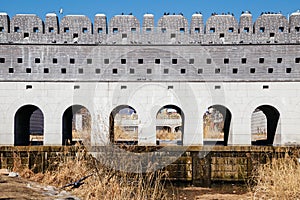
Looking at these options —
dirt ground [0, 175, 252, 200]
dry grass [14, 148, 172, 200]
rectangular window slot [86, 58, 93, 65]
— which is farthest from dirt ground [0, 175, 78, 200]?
rectangular window slot [86, 58, 93, 65]

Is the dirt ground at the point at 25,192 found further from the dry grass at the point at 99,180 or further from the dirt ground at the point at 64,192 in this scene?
the dry grass at the point at 99,180

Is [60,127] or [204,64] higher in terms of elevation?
[204,64]

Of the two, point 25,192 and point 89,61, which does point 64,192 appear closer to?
point 25,192

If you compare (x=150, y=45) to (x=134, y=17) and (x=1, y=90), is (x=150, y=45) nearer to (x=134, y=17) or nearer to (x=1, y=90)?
(x=134, y=17)

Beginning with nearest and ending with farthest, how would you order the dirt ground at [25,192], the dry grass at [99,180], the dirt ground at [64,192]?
the dirt ground at [25,192], the dirt ground at [64,192], the dry grass at [99,180]

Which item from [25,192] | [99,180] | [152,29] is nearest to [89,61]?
[152,29]

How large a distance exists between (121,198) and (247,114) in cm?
1101

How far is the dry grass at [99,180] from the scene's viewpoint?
598 cm

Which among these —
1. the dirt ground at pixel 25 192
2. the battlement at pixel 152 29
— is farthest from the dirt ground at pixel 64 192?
the battlement at pixel 152 29

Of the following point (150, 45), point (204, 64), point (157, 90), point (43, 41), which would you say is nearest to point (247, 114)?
point (204, 64)

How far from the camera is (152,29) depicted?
1580 cm

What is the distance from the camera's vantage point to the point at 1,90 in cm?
1562

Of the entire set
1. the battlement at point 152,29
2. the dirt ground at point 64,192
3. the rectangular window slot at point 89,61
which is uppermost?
the battlement at point 152,29

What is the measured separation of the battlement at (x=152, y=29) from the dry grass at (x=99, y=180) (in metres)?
8.49
